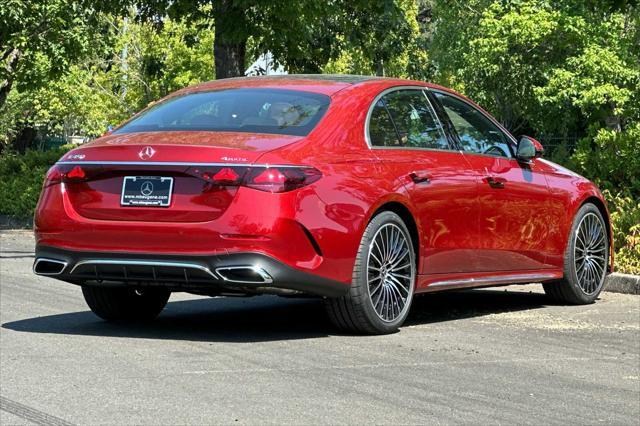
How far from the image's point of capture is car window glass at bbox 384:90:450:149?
8555mm

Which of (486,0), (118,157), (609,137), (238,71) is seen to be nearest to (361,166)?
(118,157)

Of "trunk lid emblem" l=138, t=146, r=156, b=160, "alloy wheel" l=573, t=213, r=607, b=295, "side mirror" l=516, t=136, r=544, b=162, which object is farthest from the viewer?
"alloy wheel" l=573, t=213, r=607, b=295

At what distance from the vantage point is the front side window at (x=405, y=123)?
328 inches

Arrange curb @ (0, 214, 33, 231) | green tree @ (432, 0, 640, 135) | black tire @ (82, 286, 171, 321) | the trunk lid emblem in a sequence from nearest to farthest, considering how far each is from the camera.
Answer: the trunk lid emblem < black tire @ (82, 286, 171, 321) < curb @ (0, 214, 33, 231) < green tree @ (432, 0, 640, 135)

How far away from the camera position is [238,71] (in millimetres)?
19188

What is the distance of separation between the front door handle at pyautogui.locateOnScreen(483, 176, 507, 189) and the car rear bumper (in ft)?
6.06

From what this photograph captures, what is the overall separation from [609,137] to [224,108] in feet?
21.3

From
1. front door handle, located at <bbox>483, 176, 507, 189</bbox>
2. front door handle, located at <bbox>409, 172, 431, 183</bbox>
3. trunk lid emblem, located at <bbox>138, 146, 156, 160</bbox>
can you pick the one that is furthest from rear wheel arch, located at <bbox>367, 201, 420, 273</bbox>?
trunk lid emblem, located at <bbox>138, 146, 156, 160</bbox>

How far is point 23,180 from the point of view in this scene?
88.9 ft

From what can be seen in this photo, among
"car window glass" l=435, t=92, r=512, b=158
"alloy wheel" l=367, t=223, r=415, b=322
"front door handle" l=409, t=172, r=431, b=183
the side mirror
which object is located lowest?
"alloy wheel" l=367, t=223, r=415, b=322

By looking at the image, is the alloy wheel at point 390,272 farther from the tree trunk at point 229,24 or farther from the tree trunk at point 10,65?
the tree trunk at point 10,65

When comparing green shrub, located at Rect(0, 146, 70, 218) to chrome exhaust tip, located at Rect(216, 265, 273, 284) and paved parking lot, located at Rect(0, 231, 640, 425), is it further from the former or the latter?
chrome exhaust tip, located at Rect(216, 265, 273, 284)

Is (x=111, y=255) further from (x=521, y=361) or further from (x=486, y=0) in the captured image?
(x=486, y=0)

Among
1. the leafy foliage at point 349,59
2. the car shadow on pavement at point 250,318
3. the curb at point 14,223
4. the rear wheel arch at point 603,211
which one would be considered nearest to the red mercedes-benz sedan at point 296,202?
the car shadow on pavement at point 250,318
